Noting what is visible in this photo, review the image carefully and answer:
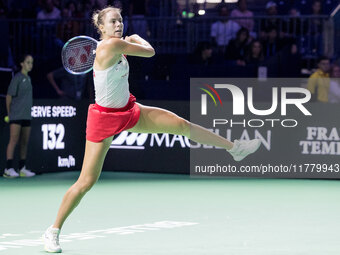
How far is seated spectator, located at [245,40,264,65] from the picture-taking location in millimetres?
16609

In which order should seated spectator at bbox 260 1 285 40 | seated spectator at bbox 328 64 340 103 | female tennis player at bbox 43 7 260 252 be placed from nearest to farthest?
female tennis player at bbox 43 7 260 252, seated spectator at bbox 328 64 340 103, seated spectator at bbox 260 1 285 40

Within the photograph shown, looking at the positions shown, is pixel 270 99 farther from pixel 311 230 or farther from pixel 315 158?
Answer: pixel 311 230

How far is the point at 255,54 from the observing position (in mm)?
16656

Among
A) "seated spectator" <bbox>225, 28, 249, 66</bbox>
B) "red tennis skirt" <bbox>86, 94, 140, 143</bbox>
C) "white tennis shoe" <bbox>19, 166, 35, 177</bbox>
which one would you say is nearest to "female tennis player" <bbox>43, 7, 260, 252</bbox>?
"red tennis skirt" <bbox>86, 94, 140, 143</bbox>

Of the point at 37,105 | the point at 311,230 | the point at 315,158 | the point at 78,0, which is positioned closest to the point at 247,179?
the point at 315,158

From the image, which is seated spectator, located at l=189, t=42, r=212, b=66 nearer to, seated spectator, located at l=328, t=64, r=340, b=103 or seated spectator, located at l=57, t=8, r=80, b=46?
seated spectator, located at l=57, t=8, r=80, b=46

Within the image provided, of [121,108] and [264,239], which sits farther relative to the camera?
[264,239]

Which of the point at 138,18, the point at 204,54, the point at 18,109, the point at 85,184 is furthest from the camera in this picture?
the point at 138,18

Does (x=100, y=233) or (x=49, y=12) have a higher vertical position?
(x=49, y=12)

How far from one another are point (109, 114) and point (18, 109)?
23.1 ft

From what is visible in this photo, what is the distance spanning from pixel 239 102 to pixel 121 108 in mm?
7490

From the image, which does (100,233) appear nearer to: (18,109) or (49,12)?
(18,109)

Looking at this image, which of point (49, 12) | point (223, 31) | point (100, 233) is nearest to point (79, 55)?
point (100, 233)

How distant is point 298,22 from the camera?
17156 mm
